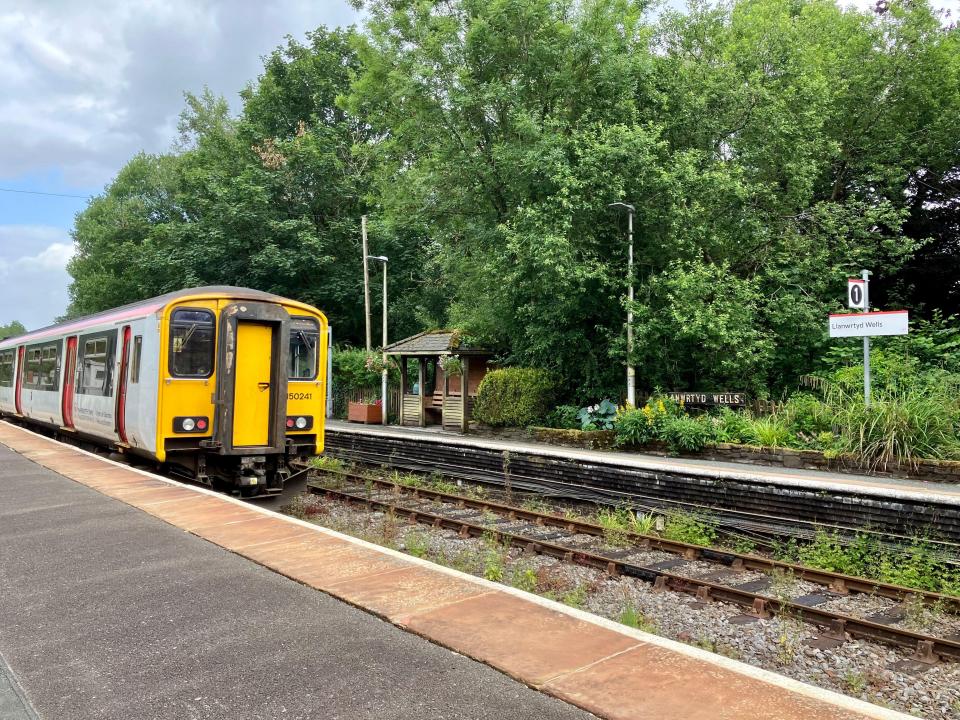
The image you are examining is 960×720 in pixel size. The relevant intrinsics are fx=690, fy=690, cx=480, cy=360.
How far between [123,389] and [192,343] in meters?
1.98

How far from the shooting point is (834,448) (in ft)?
43.1

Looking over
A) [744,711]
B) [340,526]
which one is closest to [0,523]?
[340,526]

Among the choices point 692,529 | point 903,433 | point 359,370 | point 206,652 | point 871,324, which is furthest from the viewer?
point 359,370

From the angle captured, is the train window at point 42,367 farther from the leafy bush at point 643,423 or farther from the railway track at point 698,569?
the leafy bush at point 643,423

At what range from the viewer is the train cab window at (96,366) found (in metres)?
12.0

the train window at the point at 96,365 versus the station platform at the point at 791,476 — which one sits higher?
the train window at the point at 96,365

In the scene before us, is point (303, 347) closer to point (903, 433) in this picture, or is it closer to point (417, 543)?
point (417, 543)

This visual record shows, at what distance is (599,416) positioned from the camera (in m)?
18.1

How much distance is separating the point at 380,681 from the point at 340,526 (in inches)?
276

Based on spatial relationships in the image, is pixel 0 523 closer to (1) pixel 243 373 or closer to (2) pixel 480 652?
(1) pixel 243 373

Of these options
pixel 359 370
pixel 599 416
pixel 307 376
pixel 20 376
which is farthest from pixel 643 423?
pixel 20 376

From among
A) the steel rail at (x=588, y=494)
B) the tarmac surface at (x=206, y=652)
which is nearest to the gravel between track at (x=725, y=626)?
the steel rail at (x=588, y=494)

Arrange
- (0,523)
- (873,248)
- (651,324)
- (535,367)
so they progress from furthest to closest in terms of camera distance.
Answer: (535,367) < (873,248) < (651,324) < (0,523)

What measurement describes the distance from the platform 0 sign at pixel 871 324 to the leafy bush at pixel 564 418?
272 inches
